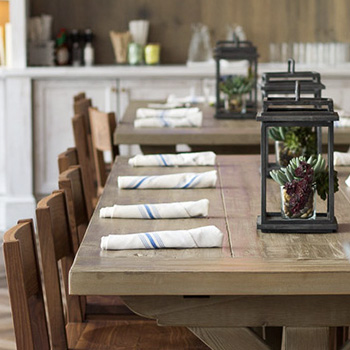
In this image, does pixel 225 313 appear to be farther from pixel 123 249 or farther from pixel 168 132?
pixel 168 132

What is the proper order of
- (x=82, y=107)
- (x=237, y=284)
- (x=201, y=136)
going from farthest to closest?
(x=82, y=107) < (x=201, y=136) < (x=237, y=284)

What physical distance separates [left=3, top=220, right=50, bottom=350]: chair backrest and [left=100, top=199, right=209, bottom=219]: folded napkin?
0.31 meters

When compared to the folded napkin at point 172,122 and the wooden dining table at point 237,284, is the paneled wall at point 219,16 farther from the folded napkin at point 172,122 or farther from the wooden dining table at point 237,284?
the wooden dining table at point 237,284

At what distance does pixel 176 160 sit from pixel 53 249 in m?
1.00

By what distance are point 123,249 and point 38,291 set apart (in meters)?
0.27

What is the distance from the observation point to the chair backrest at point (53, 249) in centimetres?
230

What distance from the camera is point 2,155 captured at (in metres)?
6.26

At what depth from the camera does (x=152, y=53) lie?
657cm

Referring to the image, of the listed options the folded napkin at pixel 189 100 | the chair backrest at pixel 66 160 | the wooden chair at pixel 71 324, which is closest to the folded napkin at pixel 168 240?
the wooden chair at pixel 71 324

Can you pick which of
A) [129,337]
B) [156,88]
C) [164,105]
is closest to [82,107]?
[164,105]

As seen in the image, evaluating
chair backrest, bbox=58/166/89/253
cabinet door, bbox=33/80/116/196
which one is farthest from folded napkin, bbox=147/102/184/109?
chair backrest, bbox=58/166/89/253

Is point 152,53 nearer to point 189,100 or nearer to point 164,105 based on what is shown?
point 189,100

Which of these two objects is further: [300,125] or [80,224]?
[80,224]

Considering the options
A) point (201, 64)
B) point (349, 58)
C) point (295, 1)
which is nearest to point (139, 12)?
point (201, 64)
